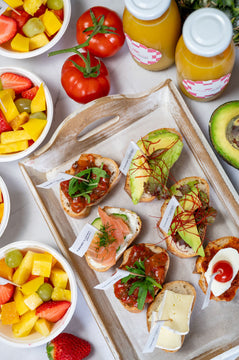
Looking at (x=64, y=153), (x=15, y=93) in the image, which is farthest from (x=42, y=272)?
(x=15, y=93)

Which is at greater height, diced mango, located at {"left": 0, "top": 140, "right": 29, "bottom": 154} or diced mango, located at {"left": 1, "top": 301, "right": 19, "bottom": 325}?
diced mango, located at {"left": 0, "top": 140, "right": 29, "bottom": 154}

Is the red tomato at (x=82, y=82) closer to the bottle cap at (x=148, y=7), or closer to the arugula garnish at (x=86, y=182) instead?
the arugula garnish at (x=86, y=182)

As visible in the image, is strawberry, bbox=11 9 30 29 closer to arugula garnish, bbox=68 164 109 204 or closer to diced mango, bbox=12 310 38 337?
arugula garnish, bbox=68 164 109 204

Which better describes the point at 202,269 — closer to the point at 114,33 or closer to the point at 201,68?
the point at 201,68

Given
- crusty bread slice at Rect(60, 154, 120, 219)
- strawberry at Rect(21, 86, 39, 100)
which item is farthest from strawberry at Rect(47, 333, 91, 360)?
strawberry at Rect(21, 86, 39, 100)

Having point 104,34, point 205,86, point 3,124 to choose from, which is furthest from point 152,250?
point 104,34

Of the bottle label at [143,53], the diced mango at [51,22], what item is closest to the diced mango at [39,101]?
the diced mango at [51,22]

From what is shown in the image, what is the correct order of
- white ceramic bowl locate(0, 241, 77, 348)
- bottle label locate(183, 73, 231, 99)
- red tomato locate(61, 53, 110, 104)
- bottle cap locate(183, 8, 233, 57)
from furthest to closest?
red tomato locate(61, 53, 110, 104)
white ceramic bowl locate(0, 241, 77, 348)
bottle label locate(183, 73, 231, 99)
bottle cap locate(183, 8, 233, 57)
